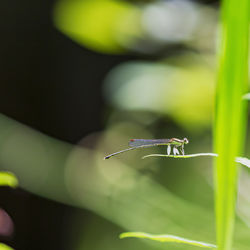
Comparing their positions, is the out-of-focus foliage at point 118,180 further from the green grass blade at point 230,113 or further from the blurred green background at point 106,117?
the green grass blade at point 230,113

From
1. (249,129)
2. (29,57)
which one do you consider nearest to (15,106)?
(29,57)

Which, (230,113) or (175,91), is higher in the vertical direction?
(175,91)

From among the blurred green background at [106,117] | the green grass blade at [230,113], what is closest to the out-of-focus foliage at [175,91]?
the blurred green background at [106,117]

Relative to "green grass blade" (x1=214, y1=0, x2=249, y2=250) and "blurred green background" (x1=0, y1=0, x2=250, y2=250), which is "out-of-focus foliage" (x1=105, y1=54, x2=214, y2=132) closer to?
"blurred green background" (x1=0, y1=0, x2=250, y2=250)

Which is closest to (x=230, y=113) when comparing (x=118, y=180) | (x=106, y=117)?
(x=118, y=180)

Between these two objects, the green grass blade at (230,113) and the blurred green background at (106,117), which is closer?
the green grass blade at (230,113)

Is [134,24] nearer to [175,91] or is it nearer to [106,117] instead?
[175,91]
